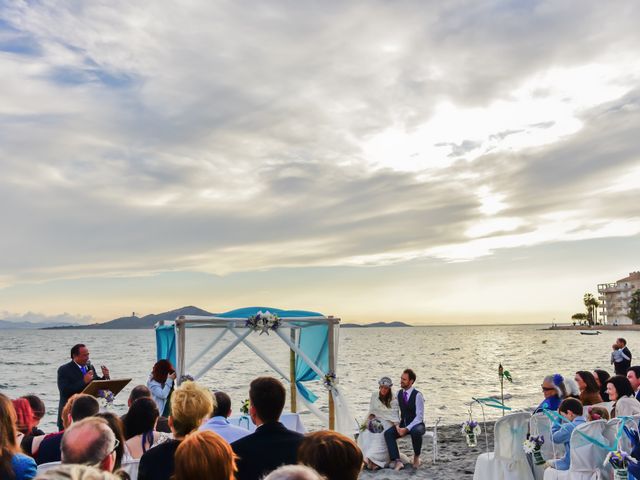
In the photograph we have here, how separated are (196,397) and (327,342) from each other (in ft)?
25.0

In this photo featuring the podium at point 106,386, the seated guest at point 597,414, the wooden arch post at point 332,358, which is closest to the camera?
the seated guest at point 597,414

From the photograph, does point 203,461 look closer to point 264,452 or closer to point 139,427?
point 264,452

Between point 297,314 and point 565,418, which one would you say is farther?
point 297,314

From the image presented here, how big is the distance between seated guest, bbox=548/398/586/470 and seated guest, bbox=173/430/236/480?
5.48 m

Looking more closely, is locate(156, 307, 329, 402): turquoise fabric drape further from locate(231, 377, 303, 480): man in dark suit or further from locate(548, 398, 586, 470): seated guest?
locate(231, 377, 303, 480): man in dark suit

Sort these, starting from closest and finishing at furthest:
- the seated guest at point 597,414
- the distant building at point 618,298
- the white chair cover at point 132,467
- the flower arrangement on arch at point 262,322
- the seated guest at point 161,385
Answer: the white chair cover at point 132,467 → the seated guest at point 597,414 → the seated guest at point 161,385 → the flower arrangement on arch at point 262,322 → the distant building at point 618,298

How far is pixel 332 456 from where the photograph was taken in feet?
8.77

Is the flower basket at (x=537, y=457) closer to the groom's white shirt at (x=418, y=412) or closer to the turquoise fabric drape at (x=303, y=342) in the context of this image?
the groom's white shirt at (x=418, y=412)

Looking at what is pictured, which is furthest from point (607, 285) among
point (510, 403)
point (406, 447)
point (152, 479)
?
point (152, 479)

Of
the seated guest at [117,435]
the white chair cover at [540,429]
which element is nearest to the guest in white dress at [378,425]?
the white chair cover at [540,429]

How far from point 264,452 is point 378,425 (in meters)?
7.01

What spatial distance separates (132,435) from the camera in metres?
4.96

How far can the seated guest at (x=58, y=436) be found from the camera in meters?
4.51

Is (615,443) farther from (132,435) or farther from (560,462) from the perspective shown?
(132,435)
